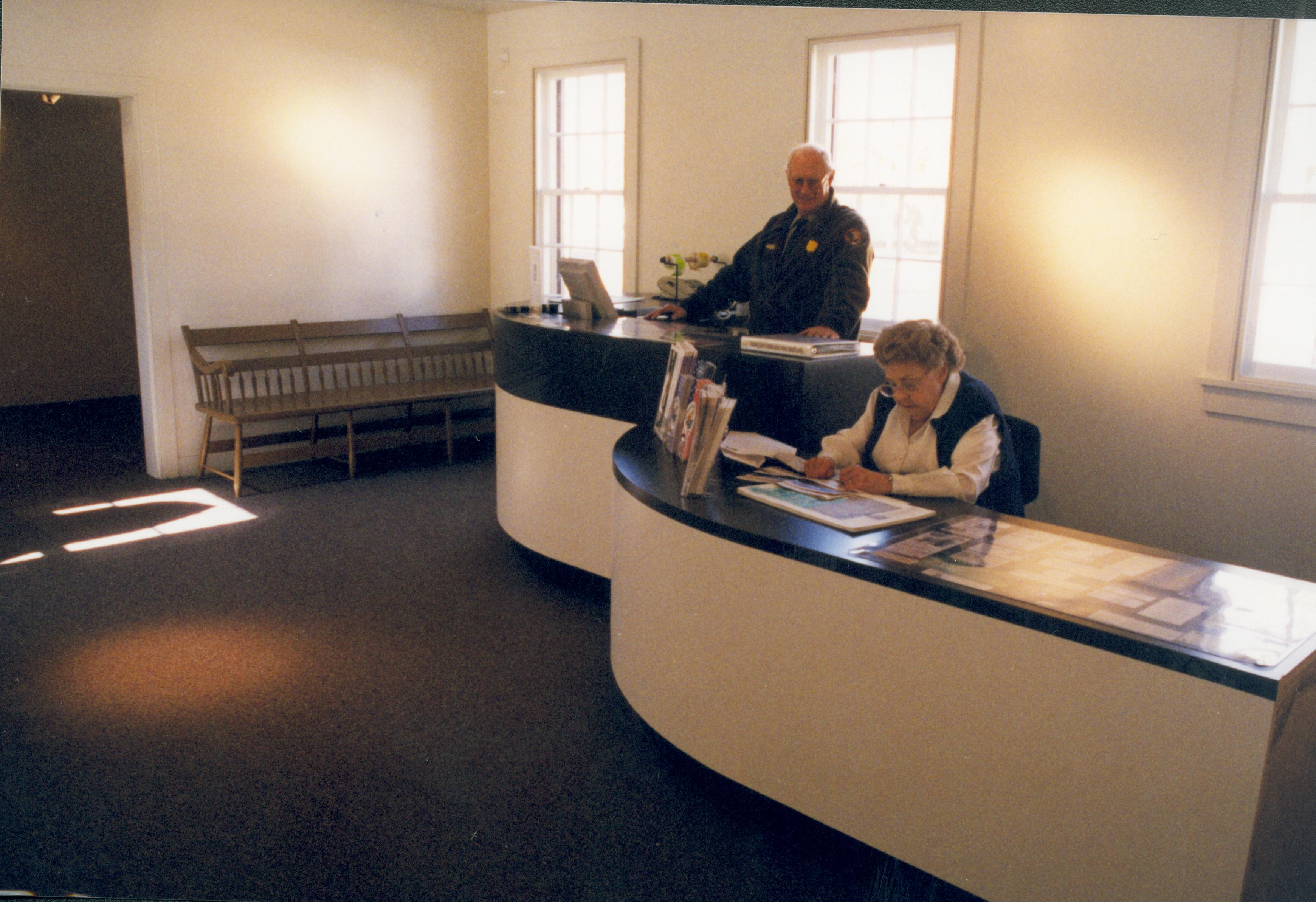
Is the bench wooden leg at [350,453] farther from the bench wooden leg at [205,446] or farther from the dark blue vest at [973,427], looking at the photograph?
the dark blue vest at [973,427]

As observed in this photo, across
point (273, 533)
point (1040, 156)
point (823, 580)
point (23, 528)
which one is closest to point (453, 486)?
point (273, 533)

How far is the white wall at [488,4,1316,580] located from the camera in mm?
3971

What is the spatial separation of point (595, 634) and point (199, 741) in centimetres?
140

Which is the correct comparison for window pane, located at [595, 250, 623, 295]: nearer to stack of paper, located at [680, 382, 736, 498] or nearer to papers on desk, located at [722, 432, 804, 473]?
papers on desk, located at [722, 432, 804, 473]

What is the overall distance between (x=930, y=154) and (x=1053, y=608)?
3628 mm

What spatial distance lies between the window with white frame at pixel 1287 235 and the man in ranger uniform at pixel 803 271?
1489 millimetres

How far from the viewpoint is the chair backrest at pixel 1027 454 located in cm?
324

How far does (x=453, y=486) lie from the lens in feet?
19.6

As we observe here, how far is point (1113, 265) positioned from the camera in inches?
170

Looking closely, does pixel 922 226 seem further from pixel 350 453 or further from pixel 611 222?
pixel 350 453

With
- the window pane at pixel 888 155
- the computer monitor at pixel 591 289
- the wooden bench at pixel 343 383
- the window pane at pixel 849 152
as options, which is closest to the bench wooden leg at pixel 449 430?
the wooden bench at pixel 343 383

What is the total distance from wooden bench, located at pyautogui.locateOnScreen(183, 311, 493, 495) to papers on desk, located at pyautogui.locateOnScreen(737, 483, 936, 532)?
3953 mm

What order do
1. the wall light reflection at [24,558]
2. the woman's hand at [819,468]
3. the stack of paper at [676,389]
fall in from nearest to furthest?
the woman's hand at [819,468] < the stack of paper at [676,389] < the wall light reflection at [24,558]

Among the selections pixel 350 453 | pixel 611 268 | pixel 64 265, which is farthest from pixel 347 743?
pixel 64 265
